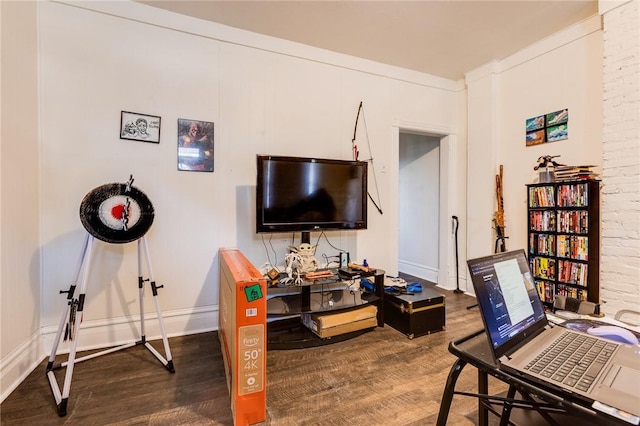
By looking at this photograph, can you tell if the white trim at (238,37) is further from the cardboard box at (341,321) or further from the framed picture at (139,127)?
the cardboard box at (341,321)

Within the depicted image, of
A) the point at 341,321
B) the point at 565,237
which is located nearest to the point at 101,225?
the point at 341,321

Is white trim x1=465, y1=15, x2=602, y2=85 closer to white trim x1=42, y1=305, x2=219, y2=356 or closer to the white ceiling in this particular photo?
A: the white ceiling

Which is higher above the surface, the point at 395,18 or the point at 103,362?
the point at 395,18

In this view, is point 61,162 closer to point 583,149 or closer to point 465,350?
point 465,350

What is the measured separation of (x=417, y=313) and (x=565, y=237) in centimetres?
156

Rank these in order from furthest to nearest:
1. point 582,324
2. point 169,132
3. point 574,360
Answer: point 169,132, point 582,324, point 574,360

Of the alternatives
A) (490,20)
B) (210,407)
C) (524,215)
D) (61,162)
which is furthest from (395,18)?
(210,407)

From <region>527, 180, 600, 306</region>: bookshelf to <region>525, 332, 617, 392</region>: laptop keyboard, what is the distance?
7.01 ft

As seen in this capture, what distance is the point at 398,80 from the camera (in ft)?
12.1

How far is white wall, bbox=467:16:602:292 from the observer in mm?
2822

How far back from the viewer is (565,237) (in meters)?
2.79

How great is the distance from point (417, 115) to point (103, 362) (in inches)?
157

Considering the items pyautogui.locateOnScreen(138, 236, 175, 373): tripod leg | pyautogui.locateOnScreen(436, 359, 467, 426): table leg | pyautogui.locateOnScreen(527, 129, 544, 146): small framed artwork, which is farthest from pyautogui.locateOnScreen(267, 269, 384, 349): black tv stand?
pyautogui.locateOnScreen(527, 129, 544, 146): small framed artwork

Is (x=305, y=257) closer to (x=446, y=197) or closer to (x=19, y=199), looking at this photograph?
(x=19, y=199)
